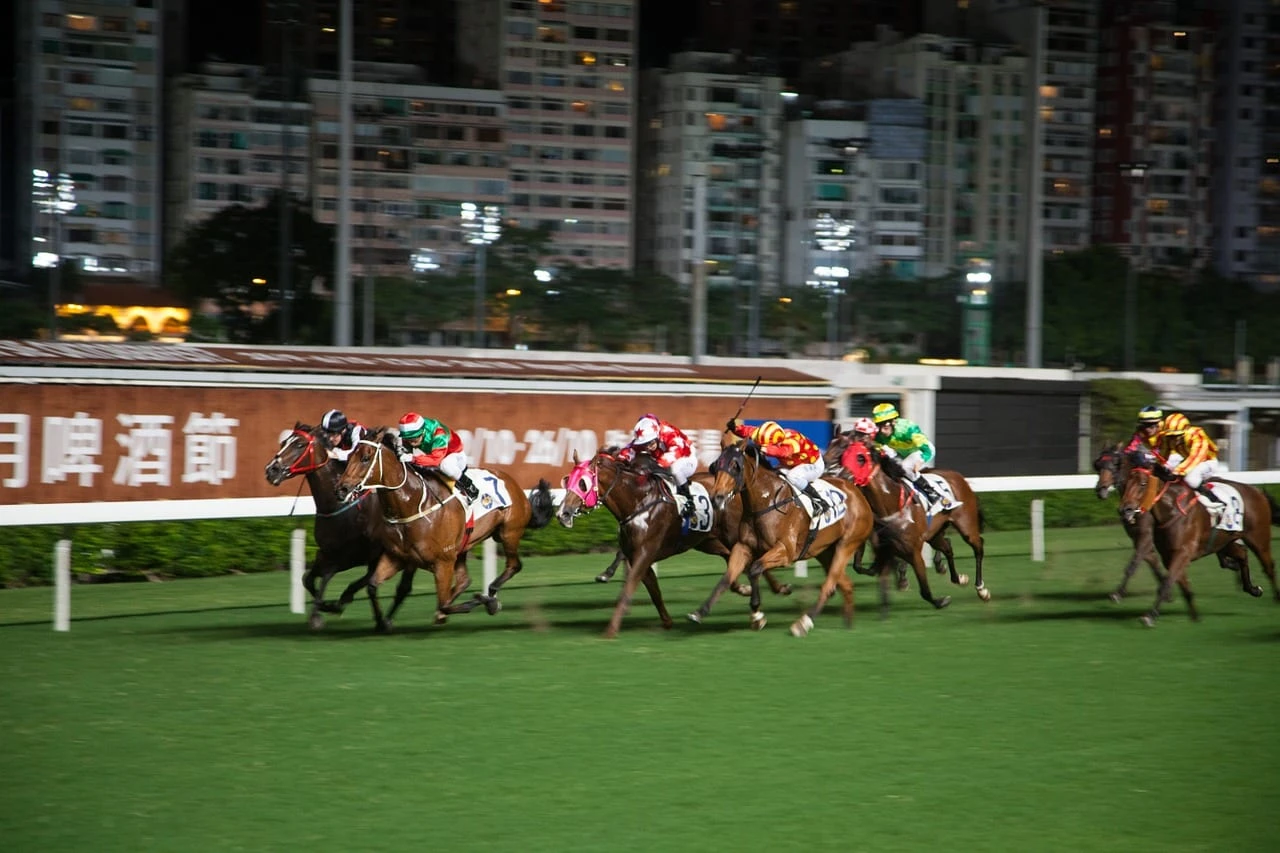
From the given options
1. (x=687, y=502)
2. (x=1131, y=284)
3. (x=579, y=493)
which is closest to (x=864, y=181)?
(x=1131, y=284)

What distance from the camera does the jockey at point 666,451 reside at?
10.2 m

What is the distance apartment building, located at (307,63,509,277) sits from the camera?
78.5m

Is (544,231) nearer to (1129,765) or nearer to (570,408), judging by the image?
(570,408)

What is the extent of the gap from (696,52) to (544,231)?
4291 cm

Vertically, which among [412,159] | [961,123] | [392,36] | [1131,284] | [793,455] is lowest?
[793,455]

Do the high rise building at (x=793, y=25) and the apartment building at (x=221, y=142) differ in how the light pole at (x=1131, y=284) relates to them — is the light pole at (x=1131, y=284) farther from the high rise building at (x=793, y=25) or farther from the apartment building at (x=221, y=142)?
the apartment building at (x=221, y=142)

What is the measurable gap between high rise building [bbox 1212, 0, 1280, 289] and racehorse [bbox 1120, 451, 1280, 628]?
9587cm

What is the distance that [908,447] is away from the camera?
12312 mm

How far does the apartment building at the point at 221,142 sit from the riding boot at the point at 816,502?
2854 inches

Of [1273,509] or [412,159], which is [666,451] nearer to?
[1273,509]

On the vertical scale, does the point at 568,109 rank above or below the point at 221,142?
above

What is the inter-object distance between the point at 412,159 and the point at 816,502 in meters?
74.2

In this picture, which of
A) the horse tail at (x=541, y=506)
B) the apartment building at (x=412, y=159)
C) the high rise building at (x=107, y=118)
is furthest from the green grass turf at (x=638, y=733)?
the high rise building at (x=107, y=118)

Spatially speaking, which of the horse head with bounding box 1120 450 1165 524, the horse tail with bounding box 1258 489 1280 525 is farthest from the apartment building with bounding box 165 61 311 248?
the horse head with bounding box 1120 450 1165 524
